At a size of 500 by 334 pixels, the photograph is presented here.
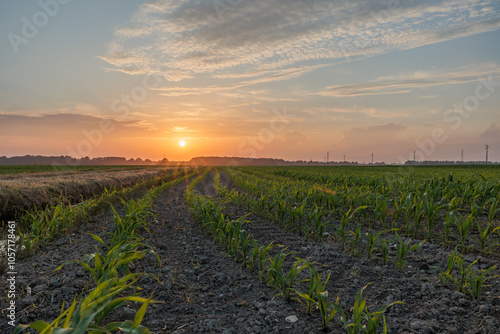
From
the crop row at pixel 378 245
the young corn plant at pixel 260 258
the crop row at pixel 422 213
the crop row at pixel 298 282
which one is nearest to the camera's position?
the crop row at pixel 298 282

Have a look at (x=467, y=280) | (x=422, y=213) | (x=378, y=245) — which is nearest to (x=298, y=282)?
(x=467, y=280)

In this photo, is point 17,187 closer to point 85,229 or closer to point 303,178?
point 85,229

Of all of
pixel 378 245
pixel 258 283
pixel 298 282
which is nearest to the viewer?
pixel 298 282

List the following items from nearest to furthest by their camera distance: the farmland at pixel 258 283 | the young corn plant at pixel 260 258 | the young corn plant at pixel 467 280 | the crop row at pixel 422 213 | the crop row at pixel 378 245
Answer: the farmland at pixel 258 283
the young corn plant at pixel 467 280
the crop row at pixel 378 245
the young corn plant at pixel 260 258
the crop row at pixel 422 213

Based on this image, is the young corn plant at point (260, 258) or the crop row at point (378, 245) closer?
the crop row at point (378, 245)

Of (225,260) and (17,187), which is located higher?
(17,187)

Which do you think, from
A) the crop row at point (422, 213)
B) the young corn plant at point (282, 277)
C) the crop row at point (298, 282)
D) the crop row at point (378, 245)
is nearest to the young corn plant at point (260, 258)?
the crop row at point (298, 282)

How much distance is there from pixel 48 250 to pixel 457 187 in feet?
37.3

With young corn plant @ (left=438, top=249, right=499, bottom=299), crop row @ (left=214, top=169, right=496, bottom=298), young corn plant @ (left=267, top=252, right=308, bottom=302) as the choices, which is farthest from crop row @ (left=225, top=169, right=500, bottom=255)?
young corn plant @ (left=267, top=252, right=308, bottom=302)

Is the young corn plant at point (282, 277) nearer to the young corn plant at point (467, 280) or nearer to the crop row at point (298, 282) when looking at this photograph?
the crop row at point (298, 282)

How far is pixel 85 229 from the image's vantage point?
7.82 meters

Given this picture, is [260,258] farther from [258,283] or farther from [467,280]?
[467,280]

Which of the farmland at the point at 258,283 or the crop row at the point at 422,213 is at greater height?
the crop row at the point at 422,213

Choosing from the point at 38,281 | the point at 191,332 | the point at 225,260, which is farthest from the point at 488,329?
the point at 38,281
